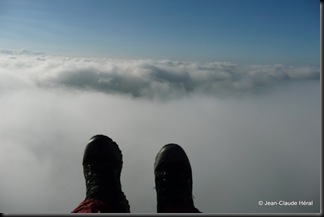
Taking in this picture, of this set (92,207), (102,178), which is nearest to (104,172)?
(102,178)

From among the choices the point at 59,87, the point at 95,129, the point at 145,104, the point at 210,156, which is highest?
the point at 59,87

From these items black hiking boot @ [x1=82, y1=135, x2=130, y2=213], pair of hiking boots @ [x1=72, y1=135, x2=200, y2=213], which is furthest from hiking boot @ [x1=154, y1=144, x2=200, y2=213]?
black hiking boot @ [x1=82, y1=135, x2=130, y2=213]

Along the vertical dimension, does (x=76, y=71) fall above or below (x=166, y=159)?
above

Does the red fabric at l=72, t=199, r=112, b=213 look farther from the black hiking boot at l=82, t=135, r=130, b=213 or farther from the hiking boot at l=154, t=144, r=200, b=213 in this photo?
the hiking boot at l=154, t=144, r=200, b=213

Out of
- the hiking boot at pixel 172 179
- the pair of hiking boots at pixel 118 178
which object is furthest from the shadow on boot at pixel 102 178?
the hiking boot at pixel 172 179

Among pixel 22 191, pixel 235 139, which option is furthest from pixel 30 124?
pixel 235 139

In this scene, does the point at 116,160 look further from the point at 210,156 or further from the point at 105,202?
the point at 210,156

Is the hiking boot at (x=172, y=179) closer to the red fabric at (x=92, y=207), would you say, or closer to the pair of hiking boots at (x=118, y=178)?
the pair of hiking boots at (x=118, y=178)

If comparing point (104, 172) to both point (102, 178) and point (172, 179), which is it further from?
point (172, 179)
